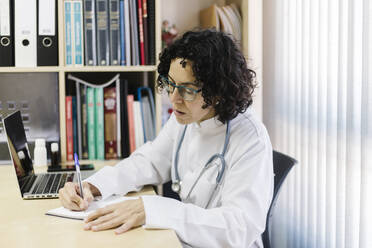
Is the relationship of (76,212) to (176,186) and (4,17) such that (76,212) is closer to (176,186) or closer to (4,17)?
(176,186)

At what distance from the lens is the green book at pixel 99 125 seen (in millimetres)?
2084

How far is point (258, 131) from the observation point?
1387mm

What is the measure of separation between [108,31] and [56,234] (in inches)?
44.2

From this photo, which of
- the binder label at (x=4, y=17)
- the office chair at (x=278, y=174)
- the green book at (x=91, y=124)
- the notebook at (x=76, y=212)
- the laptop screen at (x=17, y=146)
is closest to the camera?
the notebook at (x=76, y=212)

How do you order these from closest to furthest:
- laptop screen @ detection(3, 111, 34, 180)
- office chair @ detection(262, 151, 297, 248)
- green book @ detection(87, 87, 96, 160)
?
office chair @ detection(262, 151, 297, 248) < laptop screen @ detection(3, 111, 34, 180) < green book @ detection(87, 87, 96, 160)

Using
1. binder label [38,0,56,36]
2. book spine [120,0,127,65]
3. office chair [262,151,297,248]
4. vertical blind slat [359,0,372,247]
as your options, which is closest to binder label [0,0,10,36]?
binder label [38,0,56,36]

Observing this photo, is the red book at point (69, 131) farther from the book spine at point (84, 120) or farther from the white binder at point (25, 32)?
the white binder at point (25, 32)

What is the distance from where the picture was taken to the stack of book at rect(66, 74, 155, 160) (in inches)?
82.0

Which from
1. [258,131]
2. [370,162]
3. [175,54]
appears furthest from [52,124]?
[370,162]

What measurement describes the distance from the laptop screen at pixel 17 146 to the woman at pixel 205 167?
0.30 m

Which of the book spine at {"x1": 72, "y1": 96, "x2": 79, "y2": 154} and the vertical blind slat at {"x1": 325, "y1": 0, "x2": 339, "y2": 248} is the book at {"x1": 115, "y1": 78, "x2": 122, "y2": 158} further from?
the vertical blind slat at {"x1": 325, "y1": 0, "x2": 339, "y2": 248}

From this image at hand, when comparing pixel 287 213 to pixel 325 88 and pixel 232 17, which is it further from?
pixel 232 17

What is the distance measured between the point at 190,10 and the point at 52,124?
0.96 metres

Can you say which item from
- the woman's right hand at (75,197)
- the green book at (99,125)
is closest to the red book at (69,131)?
the green book at (99,125)
